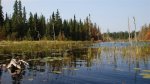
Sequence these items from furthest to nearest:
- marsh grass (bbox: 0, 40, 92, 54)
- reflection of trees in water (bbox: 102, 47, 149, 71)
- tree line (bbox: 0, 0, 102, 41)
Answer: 1. tree line (bbox: 0, 0, 102, 41)
2. marsh grass (bbox: 0, 40, 92, 54)
3. reflection of trees in water (bbox: 102, 47, 149, 71)

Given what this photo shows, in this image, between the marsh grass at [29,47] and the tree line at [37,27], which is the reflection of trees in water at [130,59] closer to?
the marsh grass at [29,47]

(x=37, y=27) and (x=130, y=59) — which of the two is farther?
(x=37, y=27)

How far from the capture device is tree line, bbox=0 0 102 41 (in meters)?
89.8

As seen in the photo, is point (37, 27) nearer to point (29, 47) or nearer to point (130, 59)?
point (29, 47)

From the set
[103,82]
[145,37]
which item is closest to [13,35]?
[103,82]

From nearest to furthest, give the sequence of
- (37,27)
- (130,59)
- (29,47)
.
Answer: (130,59) → (29,47) → (37,27)

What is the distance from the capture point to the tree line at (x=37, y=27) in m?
89.8

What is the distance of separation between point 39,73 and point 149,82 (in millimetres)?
9488

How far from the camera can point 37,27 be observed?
10256cm

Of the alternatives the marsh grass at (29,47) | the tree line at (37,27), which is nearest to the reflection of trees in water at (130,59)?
the marsh grass at (29,47)

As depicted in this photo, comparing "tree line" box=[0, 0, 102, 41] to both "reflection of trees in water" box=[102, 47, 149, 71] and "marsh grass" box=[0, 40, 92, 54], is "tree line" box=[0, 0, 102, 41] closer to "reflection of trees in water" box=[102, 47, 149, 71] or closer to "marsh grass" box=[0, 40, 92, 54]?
"marsh grass" box=[0, 40, 92, 54]

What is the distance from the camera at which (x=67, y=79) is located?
2222cm

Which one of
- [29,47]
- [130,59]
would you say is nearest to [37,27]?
[29,47]

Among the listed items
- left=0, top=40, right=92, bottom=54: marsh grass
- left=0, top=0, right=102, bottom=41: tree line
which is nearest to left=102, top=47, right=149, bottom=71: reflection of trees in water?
left=0, top=40, right=92, bottom=54: marsh grass
